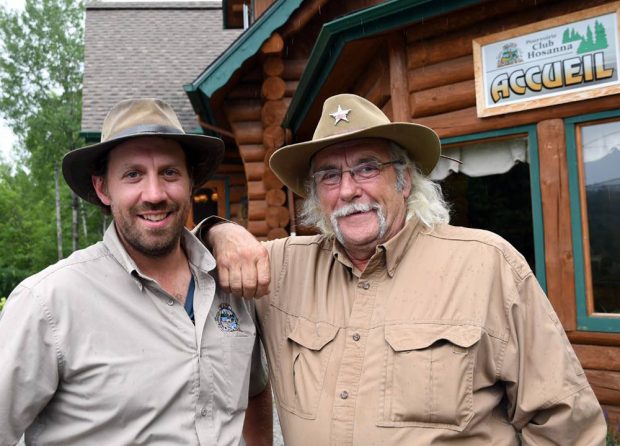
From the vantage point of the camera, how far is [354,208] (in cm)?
239

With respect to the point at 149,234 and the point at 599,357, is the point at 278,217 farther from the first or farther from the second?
the point at 149,234

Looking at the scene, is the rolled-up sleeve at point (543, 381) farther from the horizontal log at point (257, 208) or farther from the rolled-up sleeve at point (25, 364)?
the horizontal log at point (257, 208)

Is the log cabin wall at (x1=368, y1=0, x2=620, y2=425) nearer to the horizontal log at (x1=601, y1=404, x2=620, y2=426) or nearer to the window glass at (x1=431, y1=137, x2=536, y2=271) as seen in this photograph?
the horizontal log at (x1=601, y1=404, x2=620, y2=426)

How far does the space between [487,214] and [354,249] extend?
699cm

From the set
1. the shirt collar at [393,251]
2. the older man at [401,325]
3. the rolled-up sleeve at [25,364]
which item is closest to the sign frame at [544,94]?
the older man at [401,325]

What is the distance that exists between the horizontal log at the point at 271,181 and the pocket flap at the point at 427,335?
560cm

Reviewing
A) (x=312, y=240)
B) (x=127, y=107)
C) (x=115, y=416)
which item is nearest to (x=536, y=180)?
(x=312, y=240)

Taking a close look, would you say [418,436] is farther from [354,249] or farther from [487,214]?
[487,214]

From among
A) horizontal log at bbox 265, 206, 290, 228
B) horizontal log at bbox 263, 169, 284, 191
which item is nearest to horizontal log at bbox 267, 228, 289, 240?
horizontal log at bbox 265, 206, 290, 228

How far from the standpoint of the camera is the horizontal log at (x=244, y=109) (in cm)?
820

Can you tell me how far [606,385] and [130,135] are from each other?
375cm

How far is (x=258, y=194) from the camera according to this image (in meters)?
8.30

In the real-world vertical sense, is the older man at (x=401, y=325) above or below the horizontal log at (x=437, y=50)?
below

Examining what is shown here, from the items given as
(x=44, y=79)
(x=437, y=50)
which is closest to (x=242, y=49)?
(x=437, y=50)
